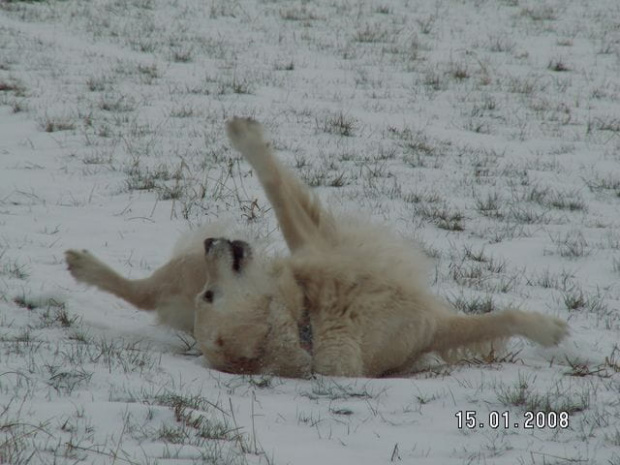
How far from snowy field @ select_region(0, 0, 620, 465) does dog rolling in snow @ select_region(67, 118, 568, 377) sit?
5.5 inches

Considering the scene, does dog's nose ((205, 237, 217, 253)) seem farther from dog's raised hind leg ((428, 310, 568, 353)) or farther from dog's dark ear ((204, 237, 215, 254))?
dog's raised hind leg ((428, 310, 568, 353))

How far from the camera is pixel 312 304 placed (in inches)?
182

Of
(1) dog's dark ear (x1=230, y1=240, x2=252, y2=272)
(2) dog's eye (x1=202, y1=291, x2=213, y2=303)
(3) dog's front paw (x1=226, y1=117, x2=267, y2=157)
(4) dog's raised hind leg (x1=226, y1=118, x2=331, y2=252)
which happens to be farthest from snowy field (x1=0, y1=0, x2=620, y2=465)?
(3) dog's front paw (x1=226, y1=117, x2=267, y2=157)

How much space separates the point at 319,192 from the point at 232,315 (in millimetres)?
3316

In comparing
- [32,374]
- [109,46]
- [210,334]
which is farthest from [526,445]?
[109,46]

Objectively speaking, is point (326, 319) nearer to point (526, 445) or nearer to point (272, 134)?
point (526, 445)

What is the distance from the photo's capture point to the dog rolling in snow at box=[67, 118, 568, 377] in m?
4.41

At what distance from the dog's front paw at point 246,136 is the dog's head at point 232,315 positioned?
117cm

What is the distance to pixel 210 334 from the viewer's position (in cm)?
441

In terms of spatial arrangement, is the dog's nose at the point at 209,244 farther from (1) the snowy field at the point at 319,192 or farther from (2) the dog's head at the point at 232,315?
(1) the snowy field at the point at 319,192

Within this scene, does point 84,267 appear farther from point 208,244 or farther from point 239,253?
point 239,253

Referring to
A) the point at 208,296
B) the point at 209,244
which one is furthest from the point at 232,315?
the point at 209,244

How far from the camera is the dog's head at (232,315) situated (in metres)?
4.36

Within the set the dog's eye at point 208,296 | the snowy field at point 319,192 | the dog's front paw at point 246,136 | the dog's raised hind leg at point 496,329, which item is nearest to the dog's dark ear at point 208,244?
the dog's eye at point 208,296
